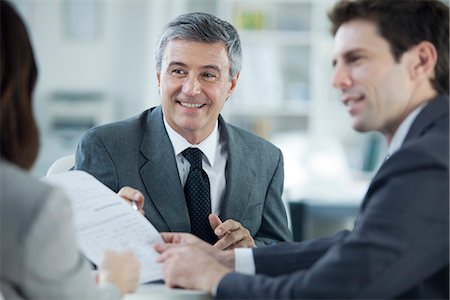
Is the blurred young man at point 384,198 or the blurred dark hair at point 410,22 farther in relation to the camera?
the blurred dark hair at point 410,22

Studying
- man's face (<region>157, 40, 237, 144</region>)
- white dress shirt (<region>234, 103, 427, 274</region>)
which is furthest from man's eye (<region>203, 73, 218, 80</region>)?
white dress shirt (<region>234, 103, 427, 274</region>)

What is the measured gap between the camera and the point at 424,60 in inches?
64.6

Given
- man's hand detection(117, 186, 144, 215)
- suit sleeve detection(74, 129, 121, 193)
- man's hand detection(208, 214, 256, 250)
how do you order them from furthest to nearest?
1. suit sleeve detection(74, 129, 121, 193)
2. man's hand detection(208, 214, 256, 250)
3. man's hand detection(117, 186, 144, 215)

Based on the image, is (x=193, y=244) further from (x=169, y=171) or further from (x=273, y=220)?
(x=273, y=220)

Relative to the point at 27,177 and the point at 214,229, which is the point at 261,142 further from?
the point at 27,177

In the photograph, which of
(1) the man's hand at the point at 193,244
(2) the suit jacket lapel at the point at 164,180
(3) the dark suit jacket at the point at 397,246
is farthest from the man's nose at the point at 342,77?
(2) the suit jacket lapel at the point at 164,180

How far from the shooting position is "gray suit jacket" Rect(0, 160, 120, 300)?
1251 mm

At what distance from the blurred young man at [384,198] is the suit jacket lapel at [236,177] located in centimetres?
40

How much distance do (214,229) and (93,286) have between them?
0.73 m

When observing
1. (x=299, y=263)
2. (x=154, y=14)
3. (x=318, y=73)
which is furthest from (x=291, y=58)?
(x=299, y=263)

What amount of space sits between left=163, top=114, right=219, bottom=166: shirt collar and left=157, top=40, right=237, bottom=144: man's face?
0.02 meters

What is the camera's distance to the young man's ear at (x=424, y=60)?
5.34ft

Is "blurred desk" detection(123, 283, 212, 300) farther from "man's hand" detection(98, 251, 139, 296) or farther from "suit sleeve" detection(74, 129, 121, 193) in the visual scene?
"suit sleeve" detection(74, 129, 121, 193)

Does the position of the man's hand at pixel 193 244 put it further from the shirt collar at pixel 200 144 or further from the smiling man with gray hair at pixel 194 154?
the shirt collar at pixel 200 144
